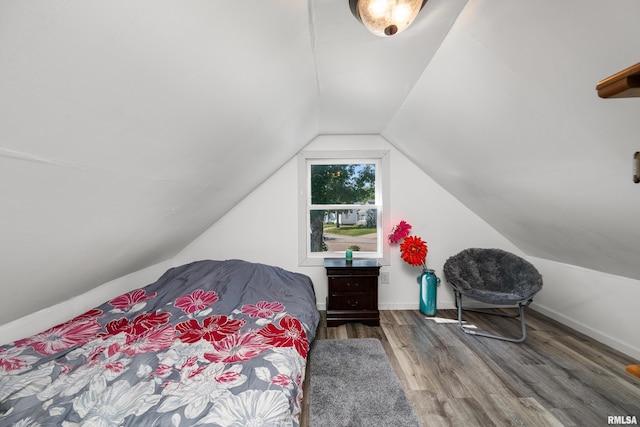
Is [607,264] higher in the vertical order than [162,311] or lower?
higher

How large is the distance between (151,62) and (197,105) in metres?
0.33

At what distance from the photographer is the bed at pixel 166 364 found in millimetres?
1033

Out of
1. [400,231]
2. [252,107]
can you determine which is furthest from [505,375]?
[252,107]

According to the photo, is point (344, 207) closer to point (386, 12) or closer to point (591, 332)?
point (386, 12)

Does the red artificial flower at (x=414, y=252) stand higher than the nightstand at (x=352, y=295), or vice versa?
the red artificial flower at (x=414, y=252)

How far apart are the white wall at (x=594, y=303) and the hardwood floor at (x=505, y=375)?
10 cm

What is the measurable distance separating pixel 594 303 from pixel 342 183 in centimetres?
263

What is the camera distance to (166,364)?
1.35 metres

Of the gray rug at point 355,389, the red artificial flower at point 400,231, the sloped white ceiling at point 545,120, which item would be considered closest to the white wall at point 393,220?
the red artificial flower at point 400,231

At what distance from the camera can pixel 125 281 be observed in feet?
8.07

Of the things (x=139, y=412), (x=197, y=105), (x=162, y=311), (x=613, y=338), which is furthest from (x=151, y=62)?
(x=613, y=338)

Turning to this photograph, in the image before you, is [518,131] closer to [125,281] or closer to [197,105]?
[197,105]

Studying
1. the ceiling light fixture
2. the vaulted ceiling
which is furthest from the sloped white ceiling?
the ceiling light fixture

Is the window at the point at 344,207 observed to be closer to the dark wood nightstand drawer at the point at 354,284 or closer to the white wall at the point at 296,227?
the white wall at the point at 296,227
